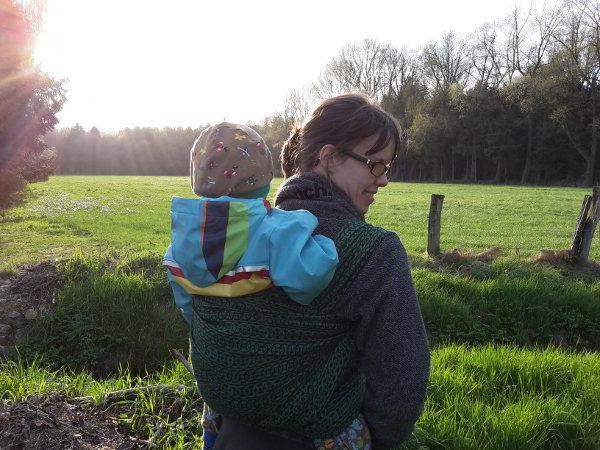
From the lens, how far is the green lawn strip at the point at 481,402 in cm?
318

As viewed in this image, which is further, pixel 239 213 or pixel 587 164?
pixel 587 164

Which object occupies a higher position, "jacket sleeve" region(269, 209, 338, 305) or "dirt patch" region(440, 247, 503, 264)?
"jacket sleeve" region(269, 209, 338, 305)

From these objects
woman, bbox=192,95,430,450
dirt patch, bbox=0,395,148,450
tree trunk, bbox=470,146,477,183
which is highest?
tree trunk, bbox=470,146,477,183

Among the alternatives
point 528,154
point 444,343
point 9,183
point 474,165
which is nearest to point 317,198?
point 444,343

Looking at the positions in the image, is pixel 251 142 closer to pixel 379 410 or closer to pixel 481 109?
Answer: pixel 379 410

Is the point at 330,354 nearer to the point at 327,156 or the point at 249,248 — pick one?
the point at 249,248

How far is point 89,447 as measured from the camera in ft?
9.75

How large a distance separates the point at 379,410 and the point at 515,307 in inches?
253

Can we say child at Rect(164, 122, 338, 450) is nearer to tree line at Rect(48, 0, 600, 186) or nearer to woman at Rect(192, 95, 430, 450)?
woman at Rect(192, 95, 430, 450)

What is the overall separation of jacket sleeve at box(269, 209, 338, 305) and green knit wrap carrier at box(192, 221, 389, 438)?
0.07 metres

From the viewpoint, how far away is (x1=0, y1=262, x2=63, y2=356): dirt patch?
631cm

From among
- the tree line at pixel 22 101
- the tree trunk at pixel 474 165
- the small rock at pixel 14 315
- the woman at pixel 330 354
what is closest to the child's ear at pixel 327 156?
the woman at pixel 330 354

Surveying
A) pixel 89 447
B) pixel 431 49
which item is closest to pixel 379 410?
pixel 89 447

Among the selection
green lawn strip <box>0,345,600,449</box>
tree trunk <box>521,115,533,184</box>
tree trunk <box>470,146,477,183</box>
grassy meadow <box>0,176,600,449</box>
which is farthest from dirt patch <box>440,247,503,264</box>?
tree trunk <box>470,146,477,183</box>
